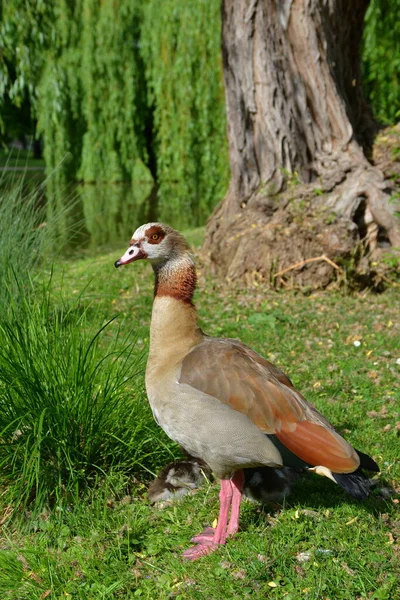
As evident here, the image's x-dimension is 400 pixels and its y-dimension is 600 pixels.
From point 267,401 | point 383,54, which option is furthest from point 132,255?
point 383,54

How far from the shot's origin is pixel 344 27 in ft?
28.4

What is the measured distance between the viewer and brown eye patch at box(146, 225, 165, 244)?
153 inches

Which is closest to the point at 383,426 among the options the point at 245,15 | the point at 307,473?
the point at 307,473

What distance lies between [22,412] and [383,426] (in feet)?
7.95

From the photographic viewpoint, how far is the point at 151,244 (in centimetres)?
390

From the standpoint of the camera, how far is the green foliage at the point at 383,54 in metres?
12.1

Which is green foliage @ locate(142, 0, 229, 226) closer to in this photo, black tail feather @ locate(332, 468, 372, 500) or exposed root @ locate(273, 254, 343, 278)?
exposed root @ locate(273, 254, 343, 278)

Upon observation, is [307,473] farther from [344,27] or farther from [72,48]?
[72,48]

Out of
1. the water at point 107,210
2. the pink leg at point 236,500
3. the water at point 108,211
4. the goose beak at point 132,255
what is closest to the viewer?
the pink leg at point 236,500

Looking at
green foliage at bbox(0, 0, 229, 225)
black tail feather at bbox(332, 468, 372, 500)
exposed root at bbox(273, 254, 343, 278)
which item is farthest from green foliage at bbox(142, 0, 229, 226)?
black tail feather at bbox(332, 468, 372, 500)

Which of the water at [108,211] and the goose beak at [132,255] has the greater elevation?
the goose beak at [132,255]

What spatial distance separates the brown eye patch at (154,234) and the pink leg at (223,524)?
131 centimetres

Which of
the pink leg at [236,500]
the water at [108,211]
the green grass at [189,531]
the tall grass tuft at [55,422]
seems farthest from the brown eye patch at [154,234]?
the water at [108,211]

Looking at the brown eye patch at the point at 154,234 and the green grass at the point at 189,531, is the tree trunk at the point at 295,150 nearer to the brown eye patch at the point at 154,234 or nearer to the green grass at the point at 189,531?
the green grass at the point at 189,531
